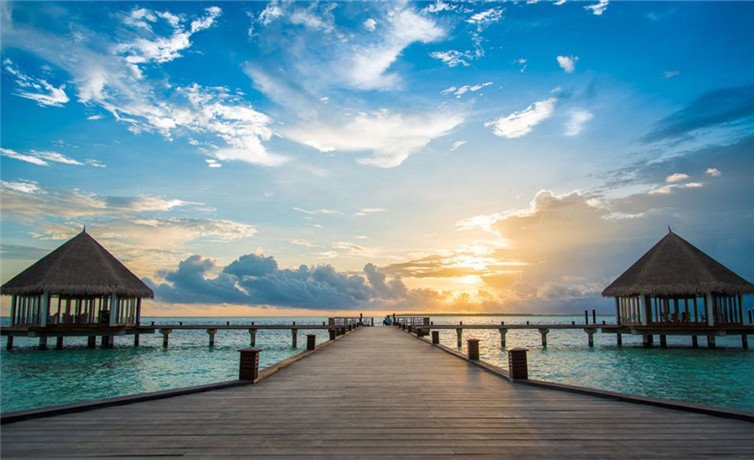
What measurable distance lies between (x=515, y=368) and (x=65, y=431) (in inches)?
340

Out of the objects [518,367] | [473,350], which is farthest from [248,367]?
[473,350]

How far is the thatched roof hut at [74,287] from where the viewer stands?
33.5 metres

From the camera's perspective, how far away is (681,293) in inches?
1335

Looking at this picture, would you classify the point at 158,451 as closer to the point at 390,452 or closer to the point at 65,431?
the point at 65,431

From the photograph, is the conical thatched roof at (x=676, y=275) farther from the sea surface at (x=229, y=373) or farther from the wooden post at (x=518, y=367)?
the wooden post at (x=518, y=367)

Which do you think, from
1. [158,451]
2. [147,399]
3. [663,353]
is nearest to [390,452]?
[158,451]

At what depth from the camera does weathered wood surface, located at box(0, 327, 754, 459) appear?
5789mm

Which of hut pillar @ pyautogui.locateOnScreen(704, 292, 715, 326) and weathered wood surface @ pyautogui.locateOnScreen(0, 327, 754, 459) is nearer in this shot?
weathered wood surface @ pyautogui.locateOnScreen(0, 327, 754, 459)

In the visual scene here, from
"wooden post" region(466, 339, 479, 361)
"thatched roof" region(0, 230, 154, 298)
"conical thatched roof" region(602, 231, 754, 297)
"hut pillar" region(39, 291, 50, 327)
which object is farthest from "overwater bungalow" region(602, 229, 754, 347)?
"hut pillar" region(39, 291, 50, 327)

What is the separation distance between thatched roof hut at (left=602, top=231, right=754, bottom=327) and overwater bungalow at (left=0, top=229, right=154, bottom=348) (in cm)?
3749

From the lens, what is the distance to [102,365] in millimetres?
26719

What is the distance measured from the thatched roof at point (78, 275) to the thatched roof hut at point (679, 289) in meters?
37.1

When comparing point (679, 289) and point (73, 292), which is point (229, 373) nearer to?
point (73, 292)

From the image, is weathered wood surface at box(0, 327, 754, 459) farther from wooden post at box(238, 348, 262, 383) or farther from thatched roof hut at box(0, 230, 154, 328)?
thatched roof hut at box(0, 230, 154, 328)
